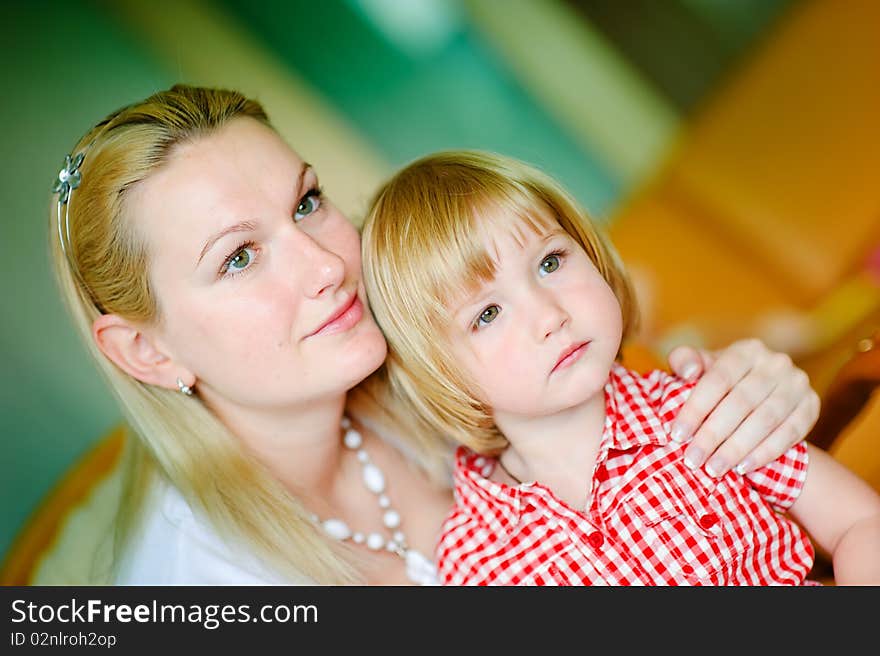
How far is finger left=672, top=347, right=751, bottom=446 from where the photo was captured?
1.38 m

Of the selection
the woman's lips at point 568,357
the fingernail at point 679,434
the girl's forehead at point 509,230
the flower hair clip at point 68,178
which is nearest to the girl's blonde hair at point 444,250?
the girl's forehead at point 509,230

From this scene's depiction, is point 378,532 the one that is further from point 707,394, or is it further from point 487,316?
point 707,394

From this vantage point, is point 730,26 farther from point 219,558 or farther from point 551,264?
point 219,558

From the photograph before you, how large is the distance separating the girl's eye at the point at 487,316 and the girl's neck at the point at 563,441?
190mm

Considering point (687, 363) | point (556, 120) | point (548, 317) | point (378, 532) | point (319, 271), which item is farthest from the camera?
point (556, 120)

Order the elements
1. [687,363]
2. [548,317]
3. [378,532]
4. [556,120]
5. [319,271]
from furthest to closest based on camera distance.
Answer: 1. [556,120]
2. [378,532]
3. [687,363]
4. [319,271]
5. [548,317]

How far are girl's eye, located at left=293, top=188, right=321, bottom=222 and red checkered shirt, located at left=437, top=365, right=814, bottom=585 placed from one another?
1.75 ft

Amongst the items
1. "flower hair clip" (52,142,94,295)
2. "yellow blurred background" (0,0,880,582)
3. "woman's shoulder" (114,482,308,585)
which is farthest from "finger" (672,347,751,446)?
"yellow blurred background" (0,0,880,582)

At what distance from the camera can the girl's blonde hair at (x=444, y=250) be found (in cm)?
137

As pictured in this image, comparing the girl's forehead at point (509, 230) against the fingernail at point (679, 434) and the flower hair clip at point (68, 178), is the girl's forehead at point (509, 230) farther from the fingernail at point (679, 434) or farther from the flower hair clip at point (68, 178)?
the flower hair clip at point (68, 178)

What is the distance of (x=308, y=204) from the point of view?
1.54 m

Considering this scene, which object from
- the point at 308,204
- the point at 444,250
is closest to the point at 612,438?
the point at 444,250

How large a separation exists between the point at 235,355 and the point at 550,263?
0.51 metres

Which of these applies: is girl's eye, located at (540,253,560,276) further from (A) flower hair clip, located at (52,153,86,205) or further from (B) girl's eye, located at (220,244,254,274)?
(A) flower hair clip, located at (52,153,86,205)
